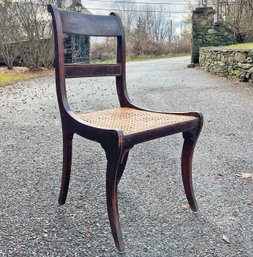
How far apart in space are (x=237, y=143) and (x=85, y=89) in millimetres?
4064

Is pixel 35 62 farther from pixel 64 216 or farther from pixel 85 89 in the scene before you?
pixel 64 216

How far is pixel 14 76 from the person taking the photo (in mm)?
8445

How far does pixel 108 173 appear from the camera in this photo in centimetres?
129

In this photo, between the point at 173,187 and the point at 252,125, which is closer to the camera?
the point at 173,187

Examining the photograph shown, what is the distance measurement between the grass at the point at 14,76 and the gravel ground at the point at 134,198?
4241 millimetres

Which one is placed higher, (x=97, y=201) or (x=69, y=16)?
(x=69, y=16)

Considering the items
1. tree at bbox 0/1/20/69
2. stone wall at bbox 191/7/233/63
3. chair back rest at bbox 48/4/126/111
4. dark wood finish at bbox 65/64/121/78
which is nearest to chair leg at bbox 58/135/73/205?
chair back rest at bbox 48/4/126/111

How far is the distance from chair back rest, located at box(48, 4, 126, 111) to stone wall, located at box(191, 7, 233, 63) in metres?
8.54

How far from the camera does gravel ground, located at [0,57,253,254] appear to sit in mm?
1369

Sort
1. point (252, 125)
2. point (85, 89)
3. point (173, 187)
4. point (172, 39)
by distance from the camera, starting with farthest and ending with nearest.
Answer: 1. point (172, 39)
2. point (85, 89)
3. point (252, 125)
4. point (173, 187)

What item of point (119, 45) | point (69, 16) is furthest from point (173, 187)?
point (69, 16)

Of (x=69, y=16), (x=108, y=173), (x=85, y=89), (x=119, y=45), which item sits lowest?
(x=85, y=89)

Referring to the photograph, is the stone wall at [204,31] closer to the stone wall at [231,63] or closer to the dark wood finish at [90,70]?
the stone wall at [231,63]

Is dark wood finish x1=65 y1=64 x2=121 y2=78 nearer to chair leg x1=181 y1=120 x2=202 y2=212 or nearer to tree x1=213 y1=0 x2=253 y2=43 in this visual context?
chair leg x1=181 y1=120 x2=202 y2=212
